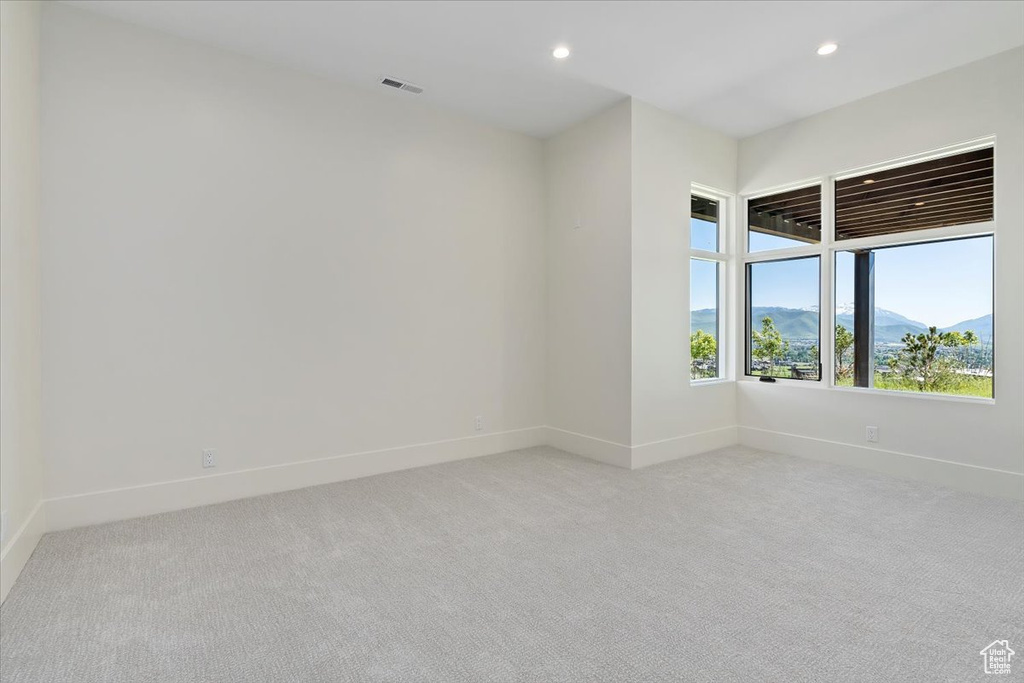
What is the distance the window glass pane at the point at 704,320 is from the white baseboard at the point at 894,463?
2.55ft

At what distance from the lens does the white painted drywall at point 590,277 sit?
4.38 metres

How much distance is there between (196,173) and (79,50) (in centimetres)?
86

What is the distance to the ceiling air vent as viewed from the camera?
13.0 feet

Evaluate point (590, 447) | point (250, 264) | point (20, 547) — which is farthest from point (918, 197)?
point (20, 547)

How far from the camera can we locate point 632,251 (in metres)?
4.32

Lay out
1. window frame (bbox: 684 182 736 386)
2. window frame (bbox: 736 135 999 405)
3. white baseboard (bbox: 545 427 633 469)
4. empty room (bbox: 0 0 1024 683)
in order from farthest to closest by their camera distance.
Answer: window frame (bbox: 684 182 736 386)
white baseboard (bbox: 545 427 633 469)
window frame (bbox: 736 135 999 405)
empty room (bbox: 0 0 1024 683)

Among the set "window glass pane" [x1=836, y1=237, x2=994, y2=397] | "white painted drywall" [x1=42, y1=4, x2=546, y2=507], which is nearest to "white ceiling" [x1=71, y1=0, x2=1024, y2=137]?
"white painted drywall" [x1=42, y1=4, x2=546, y2=507]

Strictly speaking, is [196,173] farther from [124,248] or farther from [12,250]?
[12,250]

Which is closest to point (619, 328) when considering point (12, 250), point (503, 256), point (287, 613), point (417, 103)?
point (503, 256)

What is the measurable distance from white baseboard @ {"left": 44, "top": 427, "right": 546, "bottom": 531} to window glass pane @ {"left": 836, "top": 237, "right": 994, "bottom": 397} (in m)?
3.30

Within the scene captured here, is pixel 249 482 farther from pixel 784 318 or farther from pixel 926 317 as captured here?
pixel 926 317

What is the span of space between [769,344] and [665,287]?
137 cm

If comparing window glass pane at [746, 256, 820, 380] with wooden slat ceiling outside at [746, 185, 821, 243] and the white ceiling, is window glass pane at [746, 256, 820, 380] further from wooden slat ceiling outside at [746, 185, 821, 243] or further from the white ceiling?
the white ceiling

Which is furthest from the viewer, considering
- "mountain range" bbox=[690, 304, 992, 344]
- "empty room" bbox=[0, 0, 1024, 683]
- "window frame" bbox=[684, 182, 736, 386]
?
"window frame" bbox=[684, 182, 736, 386]
